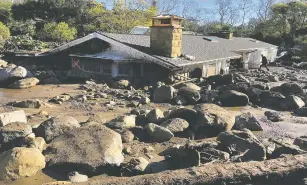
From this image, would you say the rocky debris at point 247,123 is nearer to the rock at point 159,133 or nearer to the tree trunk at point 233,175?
the rock at point 159,133

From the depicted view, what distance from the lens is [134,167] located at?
9023 millimetres

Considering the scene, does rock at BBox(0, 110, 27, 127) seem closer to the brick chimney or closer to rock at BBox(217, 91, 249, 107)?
rock at BBox(217, 91, 249, 107)

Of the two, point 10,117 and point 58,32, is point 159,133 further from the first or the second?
point 58,32

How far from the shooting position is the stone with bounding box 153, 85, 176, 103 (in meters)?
17.7

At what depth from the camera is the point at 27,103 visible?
50.5ft

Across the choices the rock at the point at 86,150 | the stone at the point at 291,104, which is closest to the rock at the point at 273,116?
the stone at the point at 291,104

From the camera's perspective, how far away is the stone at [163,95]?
1770cm

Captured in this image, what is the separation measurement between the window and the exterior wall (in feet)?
6.44

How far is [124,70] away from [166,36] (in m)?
3.18

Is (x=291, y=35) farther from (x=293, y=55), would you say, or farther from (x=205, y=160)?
(x=205, y=160)

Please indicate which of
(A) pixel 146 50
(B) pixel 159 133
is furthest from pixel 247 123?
(A) pixel 146 50

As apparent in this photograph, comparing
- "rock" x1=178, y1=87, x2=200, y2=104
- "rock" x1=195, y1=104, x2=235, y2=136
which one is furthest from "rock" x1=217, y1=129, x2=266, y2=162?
"rock" x1=178, y1=87, x2=200, y2=104

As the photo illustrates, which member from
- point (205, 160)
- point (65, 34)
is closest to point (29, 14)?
point (65, 34)

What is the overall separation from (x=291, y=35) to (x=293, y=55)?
828 cm
